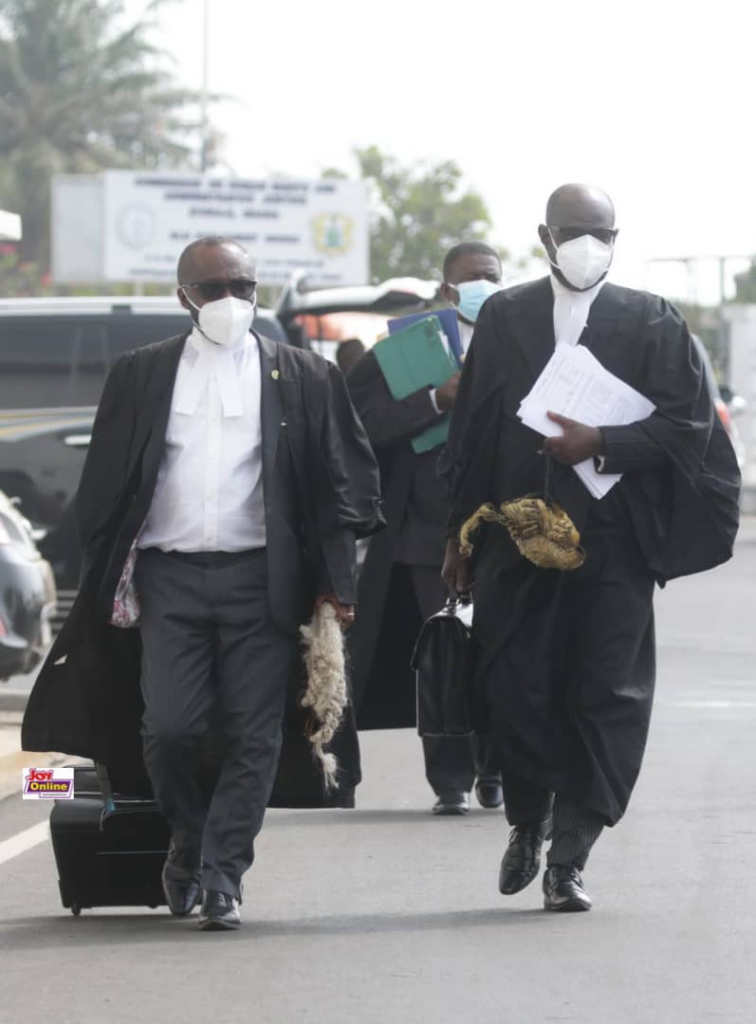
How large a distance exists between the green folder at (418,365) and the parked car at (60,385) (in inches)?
240

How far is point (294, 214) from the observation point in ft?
167

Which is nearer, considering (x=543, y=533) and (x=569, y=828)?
(x=543, y=533)

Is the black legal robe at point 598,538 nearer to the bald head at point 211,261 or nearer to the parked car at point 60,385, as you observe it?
the bald head at point 211,261

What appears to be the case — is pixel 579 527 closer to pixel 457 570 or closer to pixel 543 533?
pixel 543 533

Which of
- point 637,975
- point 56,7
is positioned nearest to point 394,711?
point 637,975

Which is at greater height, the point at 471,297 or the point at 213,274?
the point at 213,274

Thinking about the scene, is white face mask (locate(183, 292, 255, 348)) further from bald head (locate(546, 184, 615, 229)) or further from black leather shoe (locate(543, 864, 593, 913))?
black leather shoe (locate(543, 864, 593, 913))

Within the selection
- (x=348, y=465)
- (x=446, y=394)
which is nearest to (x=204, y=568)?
(x=348, y=465)

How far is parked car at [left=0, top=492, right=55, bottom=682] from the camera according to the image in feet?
37.2

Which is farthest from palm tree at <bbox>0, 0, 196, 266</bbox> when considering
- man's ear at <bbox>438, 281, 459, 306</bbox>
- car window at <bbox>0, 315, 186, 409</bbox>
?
man's ear at <bbox>438, 281, 459, 306</bbox>

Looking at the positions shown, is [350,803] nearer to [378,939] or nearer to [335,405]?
[378,939]

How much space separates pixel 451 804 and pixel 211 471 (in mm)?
2574

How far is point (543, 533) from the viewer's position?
21.7 feet

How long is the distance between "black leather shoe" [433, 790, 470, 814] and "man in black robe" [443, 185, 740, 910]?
1971 mm
